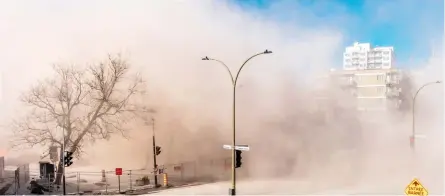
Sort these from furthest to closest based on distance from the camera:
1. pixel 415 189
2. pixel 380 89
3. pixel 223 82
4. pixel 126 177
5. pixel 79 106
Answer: pixel 126 177, pixel 79 106, pixel 223 82, pixel 380 89, pixel 415 189

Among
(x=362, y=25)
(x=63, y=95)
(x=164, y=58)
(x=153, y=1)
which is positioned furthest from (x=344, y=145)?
(x=63, y=95)

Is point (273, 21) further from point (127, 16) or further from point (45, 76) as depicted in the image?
point (45, 76)

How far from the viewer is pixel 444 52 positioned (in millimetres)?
7969

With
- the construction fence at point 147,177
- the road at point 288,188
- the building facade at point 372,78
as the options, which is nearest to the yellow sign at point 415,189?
the road at point 288,188

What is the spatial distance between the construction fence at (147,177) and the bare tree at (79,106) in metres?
0.43

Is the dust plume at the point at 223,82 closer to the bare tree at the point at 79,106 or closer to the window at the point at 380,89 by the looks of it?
the bare tree at the point at 79,106

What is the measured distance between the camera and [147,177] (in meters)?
8.45

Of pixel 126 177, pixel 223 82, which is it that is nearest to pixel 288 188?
pixel 223 82

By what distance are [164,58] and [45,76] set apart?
2184mm

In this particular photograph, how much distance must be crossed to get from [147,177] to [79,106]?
1.80 metres

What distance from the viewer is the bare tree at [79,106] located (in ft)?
27.2

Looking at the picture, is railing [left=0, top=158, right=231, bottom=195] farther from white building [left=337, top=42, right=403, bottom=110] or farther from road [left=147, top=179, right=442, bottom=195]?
white building [left=337, top=42, right=403, bottom=110]

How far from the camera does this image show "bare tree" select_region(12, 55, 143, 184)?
8297mm

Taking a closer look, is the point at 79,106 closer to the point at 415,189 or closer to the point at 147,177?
the point at 147,177
